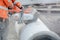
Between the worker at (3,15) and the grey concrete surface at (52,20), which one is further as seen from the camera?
the grey concrete surface at (52,20)

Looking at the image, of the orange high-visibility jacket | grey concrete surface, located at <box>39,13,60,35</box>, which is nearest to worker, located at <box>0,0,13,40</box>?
the orange high-visibility jacket

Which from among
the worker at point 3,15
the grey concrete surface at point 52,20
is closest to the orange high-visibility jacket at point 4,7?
the worker at point 3,15

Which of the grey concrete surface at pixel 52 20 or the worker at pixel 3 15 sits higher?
the grey concrete surface at pixel 52 20

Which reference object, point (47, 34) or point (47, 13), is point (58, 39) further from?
point (47, 13)

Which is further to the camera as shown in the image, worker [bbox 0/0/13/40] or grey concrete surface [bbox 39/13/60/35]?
grey concrete surface [bbox 39/13/60/35]

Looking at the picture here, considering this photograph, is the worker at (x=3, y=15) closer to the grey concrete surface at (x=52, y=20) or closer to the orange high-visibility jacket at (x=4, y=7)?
the orange high-visibility jacket at (x=4, y=7)

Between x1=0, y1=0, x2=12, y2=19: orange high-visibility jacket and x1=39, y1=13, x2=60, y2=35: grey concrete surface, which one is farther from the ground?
x1=39, y1=13, x2=60, y2=35: grey concrete surface

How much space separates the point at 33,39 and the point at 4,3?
0.85 m

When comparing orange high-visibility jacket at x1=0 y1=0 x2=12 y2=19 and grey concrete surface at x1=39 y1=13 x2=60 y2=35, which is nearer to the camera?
orange high-visibility jacket at x1=0 y1=0 x2=12 y2=19

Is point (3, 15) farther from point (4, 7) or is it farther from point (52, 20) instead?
point (52, 20)

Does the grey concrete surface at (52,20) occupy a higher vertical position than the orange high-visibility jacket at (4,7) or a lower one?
higher

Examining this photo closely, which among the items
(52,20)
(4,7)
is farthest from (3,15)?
(52,20)

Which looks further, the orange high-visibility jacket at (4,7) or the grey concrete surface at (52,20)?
the grey concrete surface at (52,20)

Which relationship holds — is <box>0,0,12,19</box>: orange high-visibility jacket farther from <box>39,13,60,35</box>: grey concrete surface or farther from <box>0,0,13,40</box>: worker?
<box>39,13,60,35</box>: grey concrete surface
